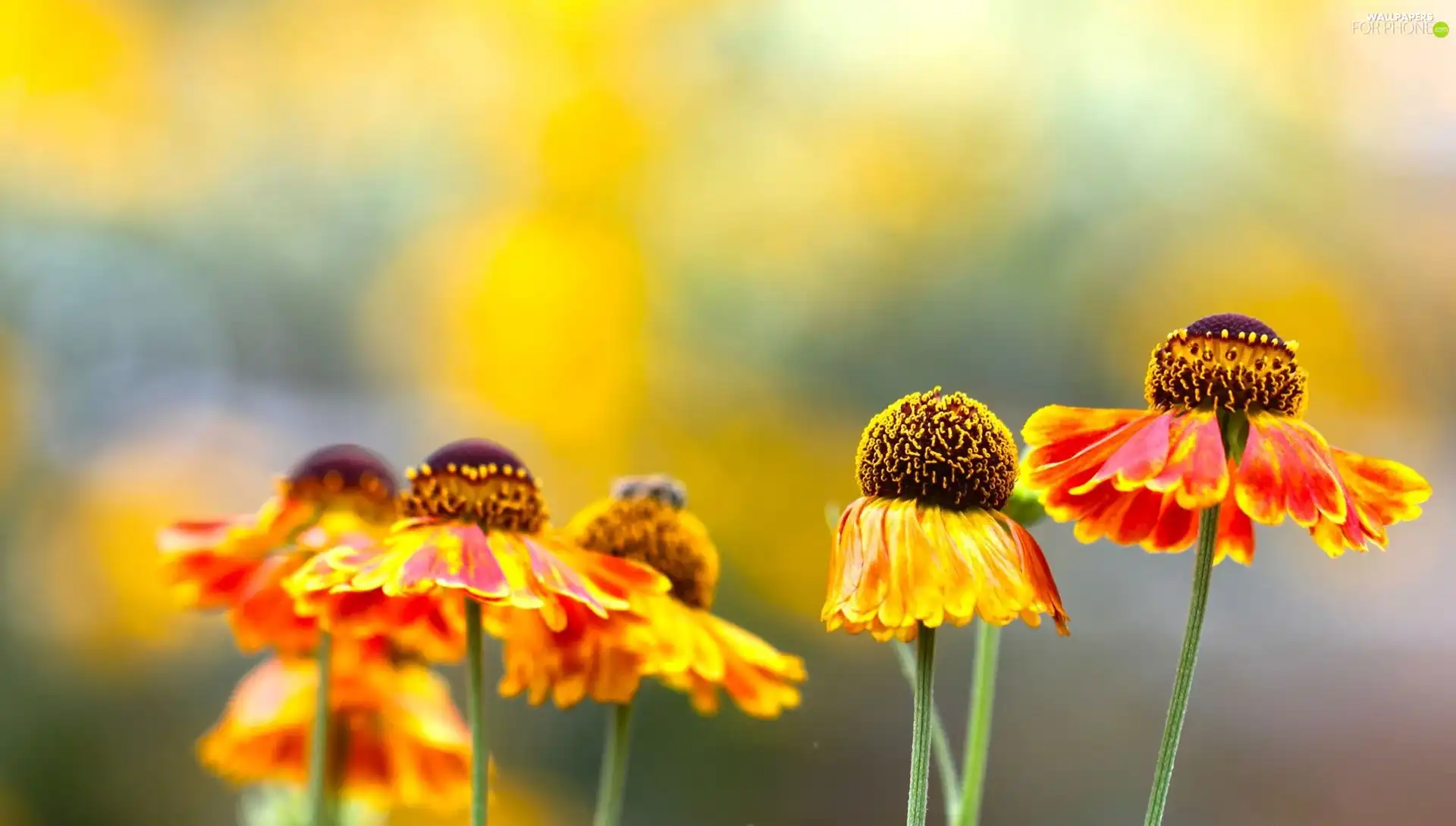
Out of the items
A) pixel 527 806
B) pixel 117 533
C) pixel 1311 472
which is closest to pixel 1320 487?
pixel 1311 472

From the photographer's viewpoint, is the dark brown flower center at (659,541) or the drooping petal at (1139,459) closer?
the drooping petal at (1139,459)

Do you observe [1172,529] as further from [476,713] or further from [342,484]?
[342,484]

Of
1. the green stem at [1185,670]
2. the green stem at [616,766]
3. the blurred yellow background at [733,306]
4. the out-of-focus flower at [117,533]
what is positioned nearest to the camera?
the green stem at [1185,670]

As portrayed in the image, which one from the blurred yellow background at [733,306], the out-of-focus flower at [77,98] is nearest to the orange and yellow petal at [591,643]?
the blurred yellow background at [733,306]

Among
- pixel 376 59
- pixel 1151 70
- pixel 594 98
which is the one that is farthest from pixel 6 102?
pixel 1151 70

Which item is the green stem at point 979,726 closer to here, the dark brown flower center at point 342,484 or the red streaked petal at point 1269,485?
the red streaked petal at point 1269,485

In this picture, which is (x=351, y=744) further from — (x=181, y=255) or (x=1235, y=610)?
(x=181, y=255)
